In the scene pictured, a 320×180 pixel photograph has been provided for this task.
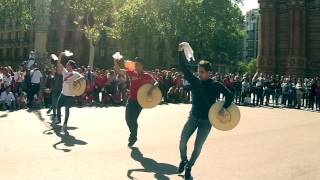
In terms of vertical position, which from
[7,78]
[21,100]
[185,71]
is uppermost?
[185,71]

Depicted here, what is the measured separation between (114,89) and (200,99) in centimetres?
1760

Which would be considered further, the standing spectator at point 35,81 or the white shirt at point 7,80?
the standing spectator at point 35,81

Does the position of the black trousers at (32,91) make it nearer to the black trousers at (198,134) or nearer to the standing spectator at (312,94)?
the black trousers at (198,134)

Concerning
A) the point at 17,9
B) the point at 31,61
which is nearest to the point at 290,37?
the point at 31,61

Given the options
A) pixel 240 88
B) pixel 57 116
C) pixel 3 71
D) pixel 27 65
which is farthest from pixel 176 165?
pixel 240 88

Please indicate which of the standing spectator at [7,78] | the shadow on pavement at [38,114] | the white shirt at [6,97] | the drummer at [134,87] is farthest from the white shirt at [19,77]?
the drummer at [134,87]

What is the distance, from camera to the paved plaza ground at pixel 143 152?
27.9ft

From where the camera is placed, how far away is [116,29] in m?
59.2

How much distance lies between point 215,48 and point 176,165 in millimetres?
75030

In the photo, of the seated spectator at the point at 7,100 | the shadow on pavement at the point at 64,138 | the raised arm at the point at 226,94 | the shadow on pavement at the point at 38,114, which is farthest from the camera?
the seated spectator at the point at 7,100

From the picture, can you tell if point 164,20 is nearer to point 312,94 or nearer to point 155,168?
point 312,94

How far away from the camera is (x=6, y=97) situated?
68.6 feet

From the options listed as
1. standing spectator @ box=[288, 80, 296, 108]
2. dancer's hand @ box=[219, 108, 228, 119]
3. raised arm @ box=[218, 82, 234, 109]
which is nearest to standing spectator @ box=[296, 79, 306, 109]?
standing spectator @ box=[288, 80, 296, 108]

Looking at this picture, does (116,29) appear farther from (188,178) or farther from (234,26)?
(188,178)
